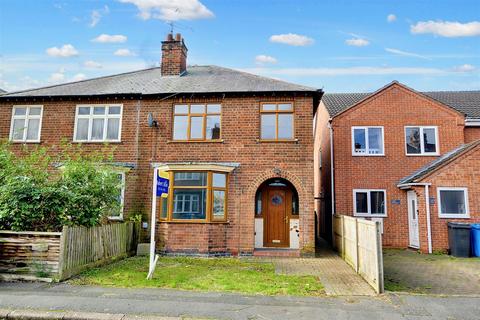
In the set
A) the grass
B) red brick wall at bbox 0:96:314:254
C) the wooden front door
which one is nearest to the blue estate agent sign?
the grass

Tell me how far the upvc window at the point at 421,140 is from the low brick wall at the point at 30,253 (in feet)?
49.1

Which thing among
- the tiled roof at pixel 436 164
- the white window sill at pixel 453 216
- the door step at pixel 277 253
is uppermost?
the tiled roof at pixel 436 164

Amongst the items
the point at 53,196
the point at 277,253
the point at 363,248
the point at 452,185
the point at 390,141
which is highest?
the point at 390,141

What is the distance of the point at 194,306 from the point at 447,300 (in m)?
5.37

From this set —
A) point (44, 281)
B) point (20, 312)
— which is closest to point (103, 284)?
point (44, 281)

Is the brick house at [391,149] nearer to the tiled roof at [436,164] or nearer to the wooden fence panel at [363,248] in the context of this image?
the tiled roof at [436,164]

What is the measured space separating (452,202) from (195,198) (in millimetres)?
10422

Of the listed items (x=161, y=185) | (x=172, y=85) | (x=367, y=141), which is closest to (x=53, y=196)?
(x=161, y=185)

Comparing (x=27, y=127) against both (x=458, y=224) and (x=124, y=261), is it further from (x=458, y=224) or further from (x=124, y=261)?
(x=458, y=224)

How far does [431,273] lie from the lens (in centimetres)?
1068

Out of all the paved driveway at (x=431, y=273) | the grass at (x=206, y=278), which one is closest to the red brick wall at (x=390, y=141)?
the paved driveway at (x=431, y=273)

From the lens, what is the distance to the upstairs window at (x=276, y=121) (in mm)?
14375

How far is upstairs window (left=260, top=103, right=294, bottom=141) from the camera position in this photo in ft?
47.2

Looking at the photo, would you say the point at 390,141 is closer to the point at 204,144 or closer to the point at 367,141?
the point at 367,141
